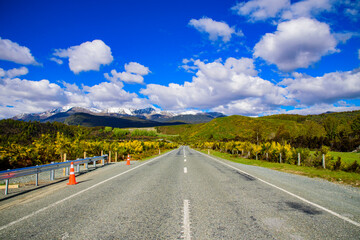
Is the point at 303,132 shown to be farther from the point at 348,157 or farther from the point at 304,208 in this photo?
the point at 304,208

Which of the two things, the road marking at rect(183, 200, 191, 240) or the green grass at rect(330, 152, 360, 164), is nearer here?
the road marking at rect(183, 200, 191, 240)

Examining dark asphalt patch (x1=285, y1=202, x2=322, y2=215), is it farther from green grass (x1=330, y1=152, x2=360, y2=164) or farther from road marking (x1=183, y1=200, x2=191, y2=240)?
green grass (x1=330, y1=152, x2=360, y2=164)

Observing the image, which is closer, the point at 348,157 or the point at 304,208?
the point at 304,208

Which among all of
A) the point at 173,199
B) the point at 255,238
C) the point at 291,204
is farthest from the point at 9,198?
the point at 291,204

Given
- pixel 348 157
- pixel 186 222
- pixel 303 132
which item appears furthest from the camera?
pixel 303 132

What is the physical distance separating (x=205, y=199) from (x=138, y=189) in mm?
2654

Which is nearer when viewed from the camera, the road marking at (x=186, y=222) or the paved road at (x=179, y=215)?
the road marking at (x=186, y=222)

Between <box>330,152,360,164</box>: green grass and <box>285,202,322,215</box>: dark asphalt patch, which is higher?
<box>285,202,322,215</box>: dark asphalt patch

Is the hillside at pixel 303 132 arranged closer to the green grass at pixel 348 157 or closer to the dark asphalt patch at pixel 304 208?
the green grass at pixel 348 157

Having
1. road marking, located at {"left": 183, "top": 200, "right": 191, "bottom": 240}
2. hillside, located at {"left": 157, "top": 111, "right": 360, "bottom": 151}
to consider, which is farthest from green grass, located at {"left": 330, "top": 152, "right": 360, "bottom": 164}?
road marking, located at {"left": 183, "top": 200, "right": 191, "bottom": 240}

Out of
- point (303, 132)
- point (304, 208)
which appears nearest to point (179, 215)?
point (304, 208)

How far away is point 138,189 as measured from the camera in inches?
281

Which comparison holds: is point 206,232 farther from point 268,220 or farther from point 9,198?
point 9,198

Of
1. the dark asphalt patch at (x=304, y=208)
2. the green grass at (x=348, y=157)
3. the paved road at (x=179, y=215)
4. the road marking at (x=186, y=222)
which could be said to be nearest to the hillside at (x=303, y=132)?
the green grass at (x=348, y=157)
